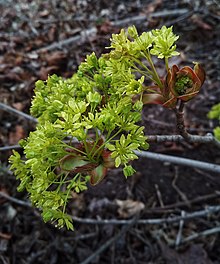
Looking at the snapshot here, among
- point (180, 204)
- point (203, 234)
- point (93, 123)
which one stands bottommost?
point (203, 234)

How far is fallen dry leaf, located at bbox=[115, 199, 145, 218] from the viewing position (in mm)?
2865

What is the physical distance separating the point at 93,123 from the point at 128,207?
174 cm

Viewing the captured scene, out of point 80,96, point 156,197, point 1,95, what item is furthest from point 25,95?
point 80,96

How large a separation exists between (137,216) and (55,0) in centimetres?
335

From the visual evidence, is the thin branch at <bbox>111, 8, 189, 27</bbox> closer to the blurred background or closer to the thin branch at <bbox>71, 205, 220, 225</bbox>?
the blurred background

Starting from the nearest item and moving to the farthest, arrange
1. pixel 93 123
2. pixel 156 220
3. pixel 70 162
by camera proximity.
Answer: pixel 93 123, pixel 70 162, pixel 156 220

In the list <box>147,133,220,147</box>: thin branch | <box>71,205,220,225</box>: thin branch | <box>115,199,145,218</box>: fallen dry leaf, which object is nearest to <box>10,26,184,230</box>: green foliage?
<box>147,133,220,147</box>: thin branch

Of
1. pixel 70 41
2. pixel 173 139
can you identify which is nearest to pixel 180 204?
pixel 173 139

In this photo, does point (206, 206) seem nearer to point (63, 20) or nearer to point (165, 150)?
point (165, 150)

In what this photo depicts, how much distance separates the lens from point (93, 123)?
1.30 m

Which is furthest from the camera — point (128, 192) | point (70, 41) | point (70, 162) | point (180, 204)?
point (70, 41)

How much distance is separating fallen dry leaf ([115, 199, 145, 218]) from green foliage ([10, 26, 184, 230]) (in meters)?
1.43

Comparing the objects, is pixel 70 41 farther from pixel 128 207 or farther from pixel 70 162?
pixel 70 162

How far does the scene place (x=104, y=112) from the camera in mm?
1309
